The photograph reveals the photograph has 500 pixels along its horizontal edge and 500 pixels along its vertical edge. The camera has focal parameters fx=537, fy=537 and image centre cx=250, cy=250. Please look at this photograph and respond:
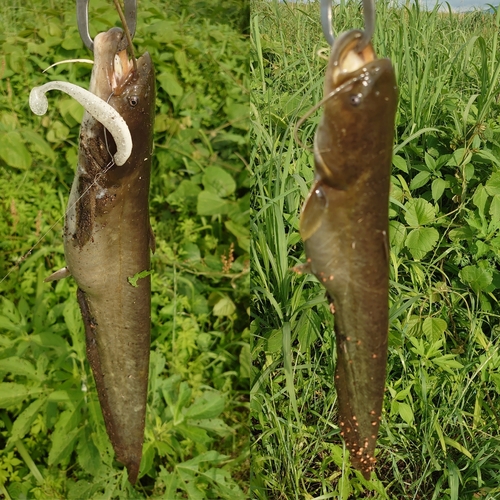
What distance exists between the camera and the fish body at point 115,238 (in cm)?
91

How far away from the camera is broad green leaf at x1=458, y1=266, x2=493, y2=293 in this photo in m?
1.53

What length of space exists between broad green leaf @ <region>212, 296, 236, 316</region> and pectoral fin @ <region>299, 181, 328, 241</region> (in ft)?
4.99

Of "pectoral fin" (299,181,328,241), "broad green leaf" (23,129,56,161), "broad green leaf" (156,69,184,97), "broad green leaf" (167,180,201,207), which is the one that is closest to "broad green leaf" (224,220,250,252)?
"broad green leaf" (167,180,201,207)

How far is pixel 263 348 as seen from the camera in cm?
155

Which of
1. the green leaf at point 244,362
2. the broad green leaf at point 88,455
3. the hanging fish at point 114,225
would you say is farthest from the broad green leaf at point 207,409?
the hanging fish at point 114,225

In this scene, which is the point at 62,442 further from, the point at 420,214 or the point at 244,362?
the point at 420,214

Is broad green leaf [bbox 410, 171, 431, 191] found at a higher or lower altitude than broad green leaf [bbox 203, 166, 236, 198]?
higher

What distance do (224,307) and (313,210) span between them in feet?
5.07

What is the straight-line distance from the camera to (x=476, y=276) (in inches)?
60.9

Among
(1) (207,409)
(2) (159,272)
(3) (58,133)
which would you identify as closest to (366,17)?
(1) (207,409)

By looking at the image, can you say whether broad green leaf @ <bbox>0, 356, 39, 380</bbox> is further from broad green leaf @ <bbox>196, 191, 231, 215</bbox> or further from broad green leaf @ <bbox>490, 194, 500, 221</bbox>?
broad green leaf @ <bbox>490, 194, 500, 221</bbox>

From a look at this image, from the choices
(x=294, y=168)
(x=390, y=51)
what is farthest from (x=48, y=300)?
(x=390, y=51)

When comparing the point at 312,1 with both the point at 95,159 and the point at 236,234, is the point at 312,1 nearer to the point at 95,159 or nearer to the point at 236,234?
the point at 95,159

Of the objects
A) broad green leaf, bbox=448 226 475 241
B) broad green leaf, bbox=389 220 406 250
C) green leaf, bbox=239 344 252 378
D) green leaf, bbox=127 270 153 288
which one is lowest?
green leaf, bbox=239 344 252 378
